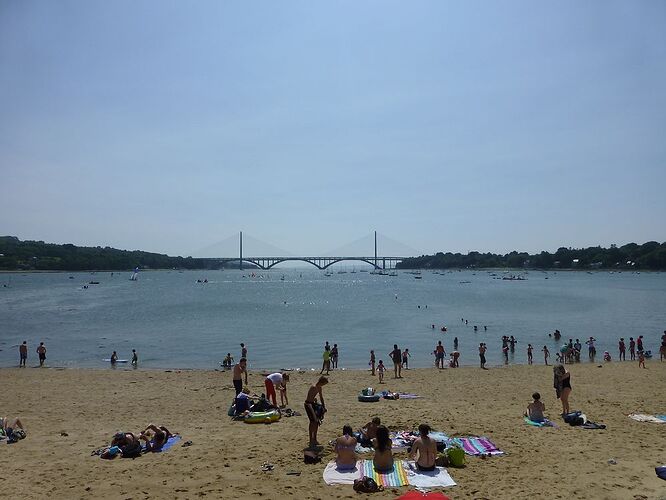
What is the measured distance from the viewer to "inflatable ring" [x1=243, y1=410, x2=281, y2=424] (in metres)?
11.4

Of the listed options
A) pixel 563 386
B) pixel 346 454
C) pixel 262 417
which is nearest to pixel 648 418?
pixel 563 386

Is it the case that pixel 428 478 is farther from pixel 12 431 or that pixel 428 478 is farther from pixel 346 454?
pixel 12 431

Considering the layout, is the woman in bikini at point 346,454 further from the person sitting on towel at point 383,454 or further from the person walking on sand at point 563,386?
the person walking on sand at point 563,386

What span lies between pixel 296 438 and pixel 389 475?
9.12ft

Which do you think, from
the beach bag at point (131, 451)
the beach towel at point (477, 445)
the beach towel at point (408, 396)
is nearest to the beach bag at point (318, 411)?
the beach towel at point (477, 445)

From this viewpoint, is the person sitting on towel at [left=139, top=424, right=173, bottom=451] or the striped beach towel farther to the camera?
the person sitting on towel at [left=139, top=424, right=173, bottom=451]

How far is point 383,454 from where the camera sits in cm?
793

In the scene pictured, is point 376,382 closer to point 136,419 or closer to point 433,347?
point 136,419

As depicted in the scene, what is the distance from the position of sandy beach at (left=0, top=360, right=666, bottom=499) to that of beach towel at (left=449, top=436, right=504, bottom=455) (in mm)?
211

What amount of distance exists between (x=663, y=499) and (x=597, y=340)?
3036 centimetres

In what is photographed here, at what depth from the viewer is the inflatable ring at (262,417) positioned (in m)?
11.4

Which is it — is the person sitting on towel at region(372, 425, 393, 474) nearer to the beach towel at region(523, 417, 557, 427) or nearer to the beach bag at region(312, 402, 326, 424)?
the beach bag at region(312, 402, 326, 424)

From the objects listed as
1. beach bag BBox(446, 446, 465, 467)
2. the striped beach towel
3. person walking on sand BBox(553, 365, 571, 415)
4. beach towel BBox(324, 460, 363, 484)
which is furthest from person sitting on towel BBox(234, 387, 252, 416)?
person walking on sand BBox(553, 365, 571, 415)

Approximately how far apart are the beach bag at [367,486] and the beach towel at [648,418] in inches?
282
